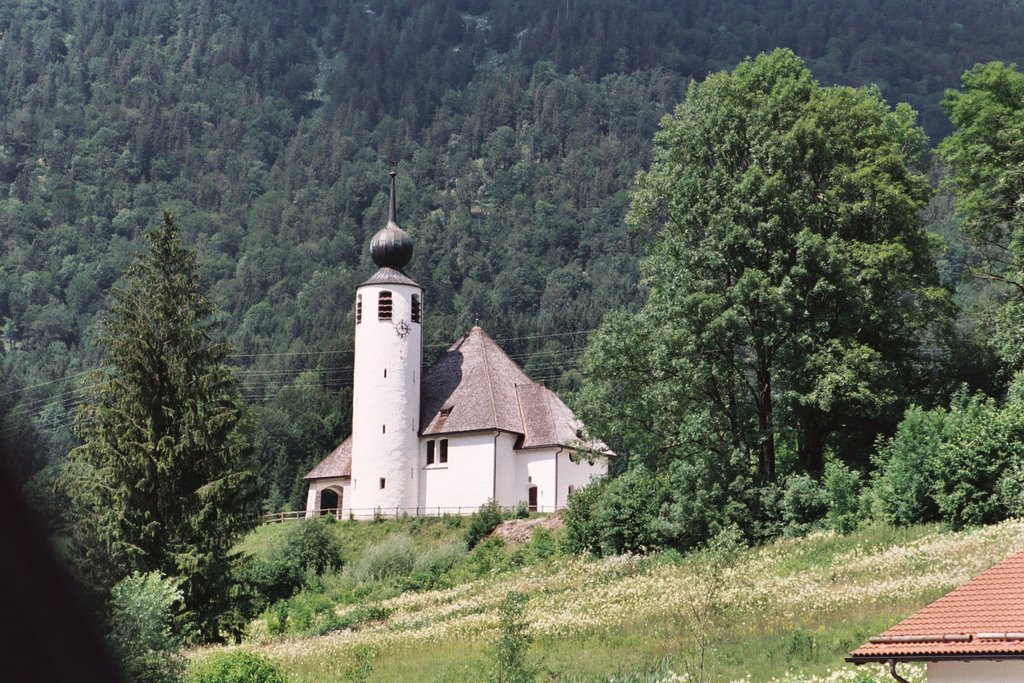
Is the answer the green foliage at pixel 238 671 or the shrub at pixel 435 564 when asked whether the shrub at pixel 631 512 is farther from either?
the green foliage at pixel 238 671

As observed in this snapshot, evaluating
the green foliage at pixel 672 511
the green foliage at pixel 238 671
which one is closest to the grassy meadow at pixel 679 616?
the green foliage at pixel 672 511

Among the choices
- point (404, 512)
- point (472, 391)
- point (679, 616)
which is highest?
point (472, 391)

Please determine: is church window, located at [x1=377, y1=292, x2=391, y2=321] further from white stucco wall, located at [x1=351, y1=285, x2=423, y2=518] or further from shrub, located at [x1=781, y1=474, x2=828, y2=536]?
shrub, located at [x1=781, y1=474, x2=828, y2=536]

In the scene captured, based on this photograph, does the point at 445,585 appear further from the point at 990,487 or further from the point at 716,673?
the point at 716,673

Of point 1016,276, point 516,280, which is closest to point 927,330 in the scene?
point 1016,276

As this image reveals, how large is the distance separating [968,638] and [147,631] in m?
13.0

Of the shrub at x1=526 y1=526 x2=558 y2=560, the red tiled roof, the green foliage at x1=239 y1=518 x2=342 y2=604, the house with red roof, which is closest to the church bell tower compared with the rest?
the green foliage at x1=239 y1=518 x2=342 y2=604

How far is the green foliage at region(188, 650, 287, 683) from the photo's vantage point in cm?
2136

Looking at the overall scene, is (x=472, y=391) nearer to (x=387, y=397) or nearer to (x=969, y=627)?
(x=387, y=397)

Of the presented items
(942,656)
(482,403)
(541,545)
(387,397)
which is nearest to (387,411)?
(387,397)

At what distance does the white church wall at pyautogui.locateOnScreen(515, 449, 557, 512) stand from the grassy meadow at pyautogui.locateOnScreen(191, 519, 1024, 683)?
21.5 metres

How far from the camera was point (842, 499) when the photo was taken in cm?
3569

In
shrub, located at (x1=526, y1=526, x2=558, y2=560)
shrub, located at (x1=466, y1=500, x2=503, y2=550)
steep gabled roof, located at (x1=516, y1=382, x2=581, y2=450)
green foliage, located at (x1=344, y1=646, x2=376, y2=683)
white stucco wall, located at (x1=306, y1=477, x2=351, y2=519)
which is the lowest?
green foliage, located at (x1=344, y1=646, x2=376, y2=683)

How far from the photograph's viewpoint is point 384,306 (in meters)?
63.7
